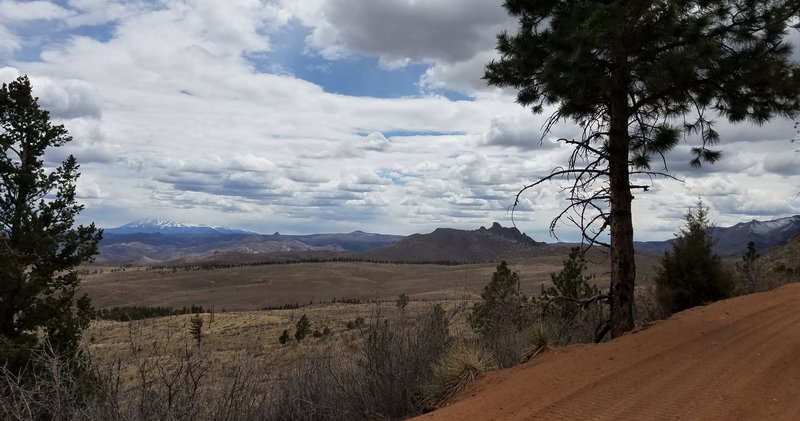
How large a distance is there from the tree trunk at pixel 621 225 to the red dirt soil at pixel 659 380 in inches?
23.2

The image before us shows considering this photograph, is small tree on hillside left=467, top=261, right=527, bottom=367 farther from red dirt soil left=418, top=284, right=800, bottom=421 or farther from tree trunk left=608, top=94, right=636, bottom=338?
tree trunk left=608, top=94, right=636, bottom=338

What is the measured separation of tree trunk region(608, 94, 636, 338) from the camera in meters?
9.73

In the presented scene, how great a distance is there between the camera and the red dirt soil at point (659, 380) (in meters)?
5.56

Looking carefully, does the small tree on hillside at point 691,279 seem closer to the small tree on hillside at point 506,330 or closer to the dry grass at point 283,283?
the small tree on hillside at point 506,330

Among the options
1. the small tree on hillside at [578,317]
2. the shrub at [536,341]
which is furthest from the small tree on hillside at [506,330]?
the small tree on hillside at [578,317]

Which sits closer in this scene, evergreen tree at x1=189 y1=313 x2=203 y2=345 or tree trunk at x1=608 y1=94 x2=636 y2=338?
tree trunk at x1=608 y1=94 x2=636 y2=338

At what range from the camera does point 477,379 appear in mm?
7645

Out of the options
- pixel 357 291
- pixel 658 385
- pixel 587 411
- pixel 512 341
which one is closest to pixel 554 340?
pixel 512 341

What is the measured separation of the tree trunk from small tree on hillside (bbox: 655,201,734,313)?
6678mm

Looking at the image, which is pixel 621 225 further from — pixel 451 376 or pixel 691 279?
A: pixel 691 279

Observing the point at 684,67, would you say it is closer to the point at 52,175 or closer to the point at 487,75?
the point at 487,75

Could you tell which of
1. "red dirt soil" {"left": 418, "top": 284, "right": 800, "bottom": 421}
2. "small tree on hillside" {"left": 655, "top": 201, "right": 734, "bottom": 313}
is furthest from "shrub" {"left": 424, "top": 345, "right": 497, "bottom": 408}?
"small tree on hillside" {"left": 655, "top": 201, "right": 734, "bottom": 313}

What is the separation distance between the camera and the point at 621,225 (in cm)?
981

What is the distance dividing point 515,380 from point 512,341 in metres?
2.40
